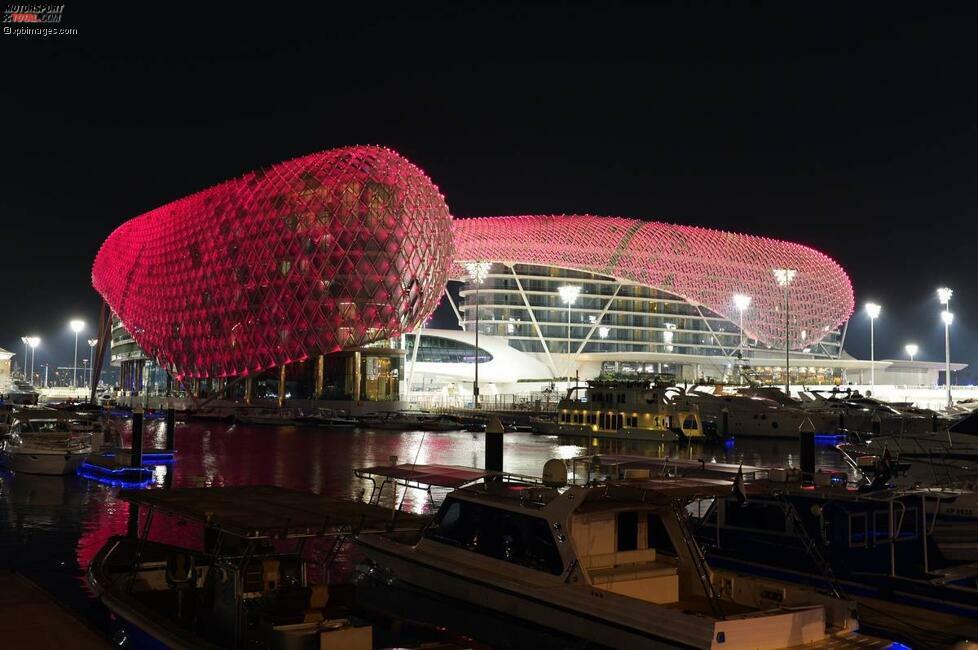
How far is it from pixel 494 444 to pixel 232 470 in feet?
53.3

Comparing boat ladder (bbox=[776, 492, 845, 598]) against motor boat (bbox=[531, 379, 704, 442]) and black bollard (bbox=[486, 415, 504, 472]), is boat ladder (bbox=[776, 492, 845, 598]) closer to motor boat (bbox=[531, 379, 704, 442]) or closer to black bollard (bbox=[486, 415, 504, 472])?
black bollard (bbox=[486, 415, 504, 472])


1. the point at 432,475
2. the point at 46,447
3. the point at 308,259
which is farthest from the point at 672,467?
the point at 308,259

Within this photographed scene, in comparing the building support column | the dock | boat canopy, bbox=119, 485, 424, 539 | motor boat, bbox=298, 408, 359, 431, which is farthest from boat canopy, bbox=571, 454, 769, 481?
the building support column

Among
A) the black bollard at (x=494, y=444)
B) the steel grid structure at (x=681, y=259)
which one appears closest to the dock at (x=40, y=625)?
the black bollard at (x=494, y=444)

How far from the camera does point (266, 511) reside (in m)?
13.4

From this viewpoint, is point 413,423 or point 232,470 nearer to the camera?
point 232,470

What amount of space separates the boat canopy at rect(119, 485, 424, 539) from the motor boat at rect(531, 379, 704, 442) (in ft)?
163

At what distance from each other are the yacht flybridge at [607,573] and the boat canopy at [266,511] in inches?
42.8

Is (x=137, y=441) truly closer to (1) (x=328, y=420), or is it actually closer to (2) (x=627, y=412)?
(2) (x=627, y=412)

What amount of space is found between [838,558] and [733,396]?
56.7 m

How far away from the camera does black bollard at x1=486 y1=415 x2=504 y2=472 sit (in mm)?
28672

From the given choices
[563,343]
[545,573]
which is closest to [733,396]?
[563,343]

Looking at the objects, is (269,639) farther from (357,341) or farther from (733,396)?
(357,341)

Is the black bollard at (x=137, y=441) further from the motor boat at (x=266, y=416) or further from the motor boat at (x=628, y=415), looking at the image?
the motor boat at (x=266, y=416)
